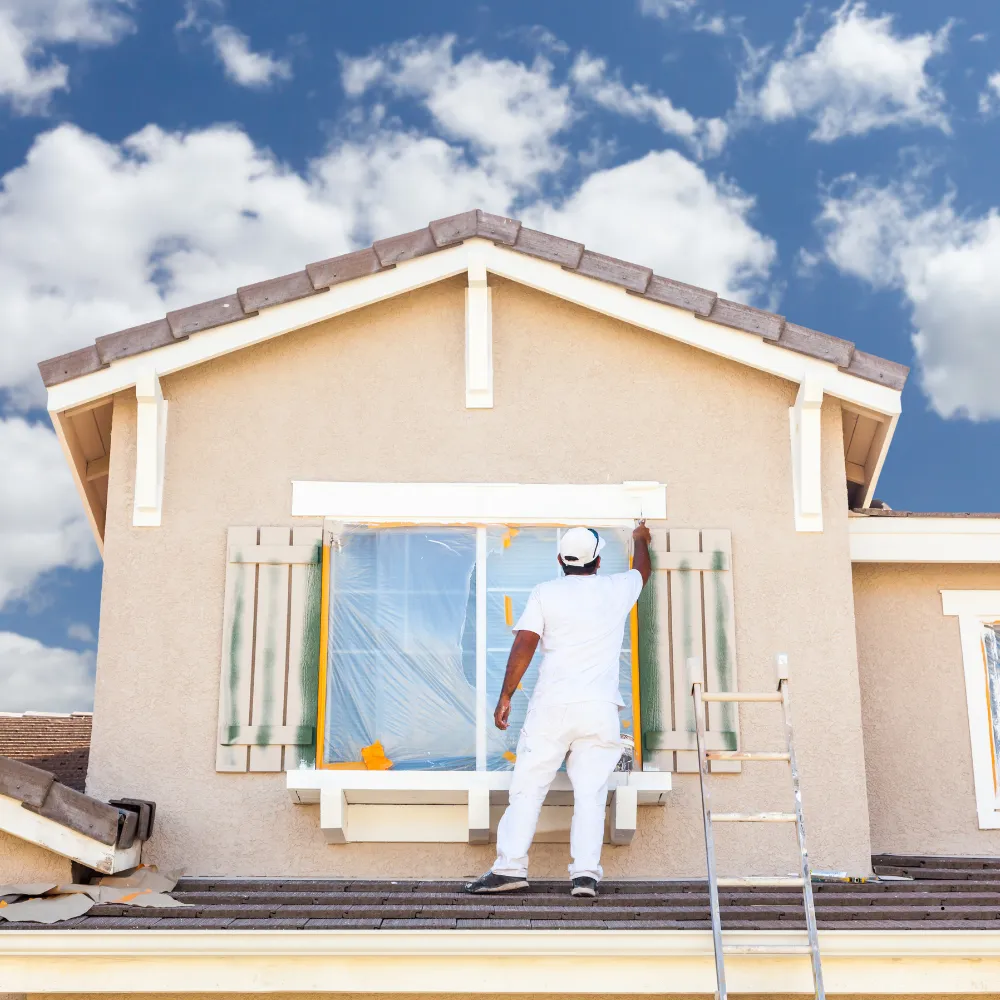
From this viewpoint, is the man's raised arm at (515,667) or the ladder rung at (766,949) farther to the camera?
the man's raised arm at (515,667)

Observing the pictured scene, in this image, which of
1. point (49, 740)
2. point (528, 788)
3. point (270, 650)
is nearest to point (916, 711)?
point (528, 788)

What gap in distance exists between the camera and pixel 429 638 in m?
7.61

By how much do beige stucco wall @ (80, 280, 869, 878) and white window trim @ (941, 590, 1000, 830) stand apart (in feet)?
3.66

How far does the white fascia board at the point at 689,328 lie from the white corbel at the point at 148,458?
83.5 inches

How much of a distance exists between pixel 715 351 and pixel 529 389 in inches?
44.2

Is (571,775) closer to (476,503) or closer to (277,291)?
(476,503)

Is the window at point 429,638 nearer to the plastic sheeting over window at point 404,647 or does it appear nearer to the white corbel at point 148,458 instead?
the plastic sheeting over window at point 404,647

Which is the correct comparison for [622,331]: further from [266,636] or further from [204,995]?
[204,995]

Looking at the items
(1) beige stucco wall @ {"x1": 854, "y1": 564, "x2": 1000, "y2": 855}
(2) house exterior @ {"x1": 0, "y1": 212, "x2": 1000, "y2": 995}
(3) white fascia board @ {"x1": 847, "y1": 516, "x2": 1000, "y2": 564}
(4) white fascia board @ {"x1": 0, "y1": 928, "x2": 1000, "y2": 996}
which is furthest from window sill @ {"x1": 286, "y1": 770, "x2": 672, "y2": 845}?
(3) white fascia board @ {"x1": 847, "y1": 516, "x2": 1000, "y2": 564}

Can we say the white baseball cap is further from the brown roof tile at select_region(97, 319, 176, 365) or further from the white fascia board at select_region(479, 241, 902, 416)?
the brown roof tile at select_region(97, 319, 176, 365)

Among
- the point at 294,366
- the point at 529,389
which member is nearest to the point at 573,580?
→ the point at 529,389

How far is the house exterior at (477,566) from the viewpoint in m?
7.37

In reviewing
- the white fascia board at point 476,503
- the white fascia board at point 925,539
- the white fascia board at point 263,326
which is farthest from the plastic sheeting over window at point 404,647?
the white fascia board at point 925,539

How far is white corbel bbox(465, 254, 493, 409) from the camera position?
7941 millimetres
